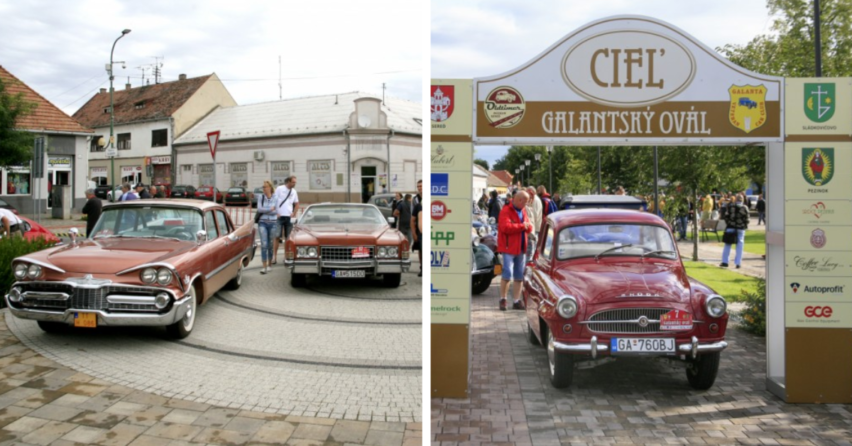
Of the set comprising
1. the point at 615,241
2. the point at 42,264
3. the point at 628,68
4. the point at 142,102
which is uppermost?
the point at 142,102

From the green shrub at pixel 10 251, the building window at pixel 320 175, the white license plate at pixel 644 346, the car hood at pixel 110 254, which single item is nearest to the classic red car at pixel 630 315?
the white license plate at pixel 644 346

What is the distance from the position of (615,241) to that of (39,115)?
5.06 metres

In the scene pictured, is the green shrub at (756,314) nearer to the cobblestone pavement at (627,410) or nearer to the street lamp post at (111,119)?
the cobblestone pavement at (627,410)

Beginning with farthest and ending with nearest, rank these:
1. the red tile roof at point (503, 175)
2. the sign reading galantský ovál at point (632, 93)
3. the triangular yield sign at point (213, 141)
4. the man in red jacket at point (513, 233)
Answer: the red tile roof at point (503, 175), the man in red jacket at point (513, 233), the triangular yield sign at point (213, 141), the sign reading galantský ovál at point (632, 93)

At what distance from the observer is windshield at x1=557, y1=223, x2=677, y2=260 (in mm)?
5277

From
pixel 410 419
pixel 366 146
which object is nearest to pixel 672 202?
pixel 366 146

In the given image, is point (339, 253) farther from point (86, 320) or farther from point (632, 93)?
point (632, 93)

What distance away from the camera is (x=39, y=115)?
5.09 metres

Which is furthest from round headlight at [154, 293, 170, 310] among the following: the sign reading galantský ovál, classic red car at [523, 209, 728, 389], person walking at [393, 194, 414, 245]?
person walking at [393, 194, 414, 245]

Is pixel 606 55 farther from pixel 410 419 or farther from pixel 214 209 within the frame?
pixel 214 209

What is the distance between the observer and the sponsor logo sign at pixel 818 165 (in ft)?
14.3

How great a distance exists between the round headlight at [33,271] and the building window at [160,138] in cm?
285

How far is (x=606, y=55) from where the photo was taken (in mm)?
4277

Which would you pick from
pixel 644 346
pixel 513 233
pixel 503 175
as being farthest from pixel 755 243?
pixel 503 175
